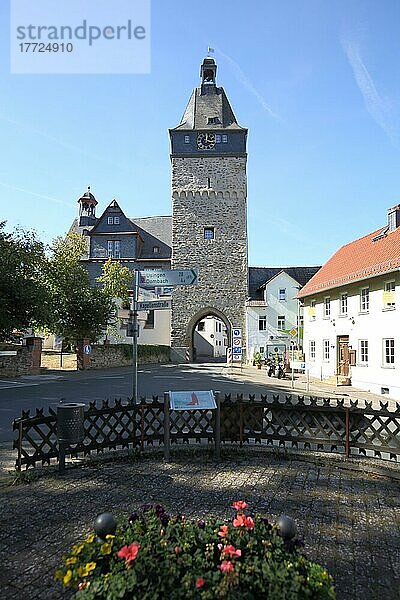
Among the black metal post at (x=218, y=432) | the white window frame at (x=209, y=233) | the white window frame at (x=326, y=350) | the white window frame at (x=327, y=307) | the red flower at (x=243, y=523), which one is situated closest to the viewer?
the red flower at (x=243, y=523)

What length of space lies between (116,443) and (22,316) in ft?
60.0

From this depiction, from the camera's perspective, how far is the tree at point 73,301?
32000 mm

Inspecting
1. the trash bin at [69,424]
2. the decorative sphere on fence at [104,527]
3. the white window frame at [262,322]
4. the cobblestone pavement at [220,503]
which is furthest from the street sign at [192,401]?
the white window frame at [262,322]

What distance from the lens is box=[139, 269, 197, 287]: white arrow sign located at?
29.9 feet

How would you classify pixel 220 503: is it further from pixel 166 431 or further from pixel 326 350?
pixel 326 350

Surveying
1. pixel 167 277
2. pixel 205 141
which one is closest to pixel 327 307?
pixel 167 277

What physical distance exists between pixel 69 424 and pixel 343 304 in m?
21.0

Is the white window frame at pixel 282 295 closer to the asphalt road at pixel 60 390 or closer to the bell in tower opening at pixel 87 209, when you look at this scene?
the asphalt road at pixel 60 390

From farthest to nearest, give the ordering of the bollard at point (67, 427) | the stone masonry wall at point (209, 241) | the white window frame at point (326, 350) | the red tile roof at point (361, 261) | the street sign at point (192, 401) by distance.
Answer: the stone masonry wall at point (209, 241), the white window frame at point (326, 350), the red tile roof at point (361, 261), the street sign at point (192, 401), the bollard at point (67, 427)

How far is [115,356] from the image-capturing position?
36375 millimetres

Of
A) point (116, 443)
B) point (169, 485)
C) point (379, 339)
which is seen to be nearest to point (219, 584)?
point (169, 485)

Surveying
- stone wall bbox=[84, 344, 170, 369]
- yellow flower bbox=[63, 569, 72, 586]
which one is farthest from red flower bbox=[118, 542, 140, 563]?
stone wall bbox=[84, 344, 170, 369]

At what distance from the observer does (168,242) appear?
2184 inches

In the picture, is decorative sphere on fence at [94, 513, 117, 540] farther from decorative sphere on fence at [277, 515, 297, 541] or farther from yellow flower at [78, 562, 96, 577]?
decorative sphere on fence at [277, 515, 297, 541]
